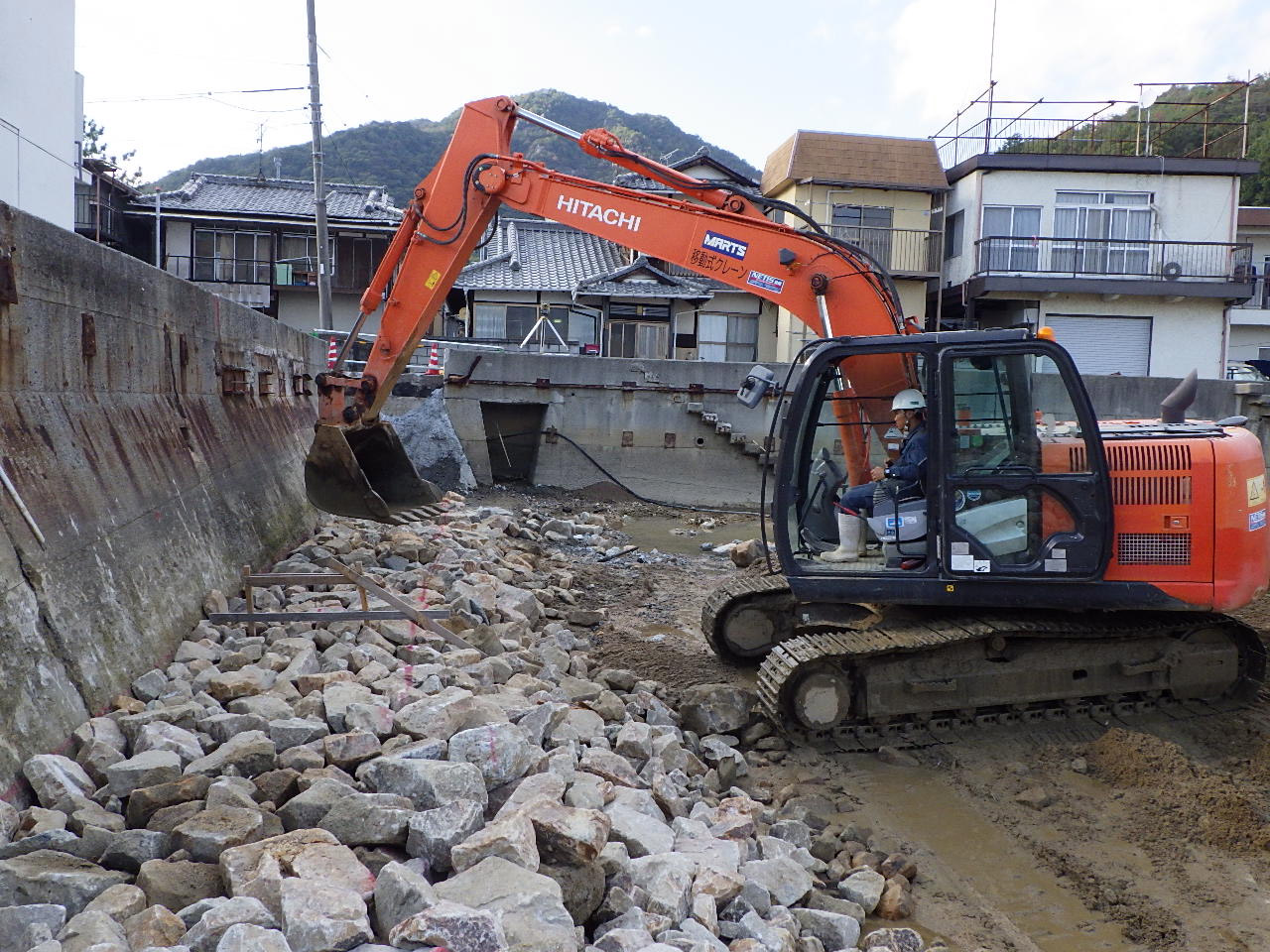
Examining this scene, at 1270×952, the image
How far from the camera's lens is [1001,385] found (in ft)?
16.6

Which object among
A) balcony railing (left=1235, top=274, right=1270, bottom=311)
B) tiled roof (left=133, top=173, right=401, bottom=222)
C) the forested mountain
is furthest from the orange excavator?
the forested mountain

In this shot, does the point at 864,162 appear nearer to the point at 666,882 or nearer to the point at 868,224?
the point at 868,224

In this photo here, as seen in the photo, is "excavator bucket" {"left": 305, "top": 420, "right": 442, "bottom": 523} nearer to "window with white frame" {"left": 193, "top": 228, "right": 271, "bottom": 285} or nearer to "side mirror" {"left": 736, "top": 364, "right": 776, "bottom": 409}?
"side mirror" {"left": 736, "top": 364, "right": 776, "bottom": 409}

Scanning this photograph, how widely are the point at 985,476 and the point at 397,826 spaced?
11.2 ft

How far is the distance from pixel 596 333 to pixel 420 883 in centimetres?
2101

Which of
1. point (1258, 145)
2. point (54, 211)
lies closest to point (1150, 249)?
point (1258, 145)

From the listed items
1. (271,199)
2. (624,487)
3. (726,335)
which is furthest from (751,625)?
(271,199)

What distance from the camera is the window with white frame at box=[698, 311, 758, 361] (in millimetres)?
24188

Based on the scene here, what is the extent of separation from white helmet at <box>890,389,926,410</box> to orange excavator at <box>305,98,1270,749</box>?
0.07 feet

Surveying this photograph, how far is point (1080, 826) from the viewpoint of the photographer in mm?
4520

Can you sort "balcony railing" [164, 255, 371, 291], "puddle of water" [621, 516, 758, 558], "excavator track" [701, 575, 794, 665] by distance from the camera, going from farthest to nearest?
"balcony railing" [164, 255, 371, 291] < "puddle of water" [621, 516, 758, 558] < "excavator track" [701, 575, 794, 665]

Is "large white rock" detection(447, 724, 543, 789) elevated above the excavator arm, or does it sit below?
below

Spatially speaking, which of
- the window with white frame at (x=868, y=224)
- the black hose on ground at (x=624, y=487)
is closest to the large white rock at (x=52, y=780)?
the black hose on ground at (x=624, y=487)

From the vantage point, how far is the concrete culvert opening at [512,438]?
629 inches
